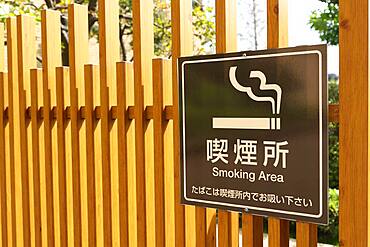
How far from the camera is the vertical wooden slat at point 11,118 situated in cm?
304

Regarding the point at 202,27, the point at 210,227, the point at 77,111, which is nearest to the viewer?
the point at 210,227

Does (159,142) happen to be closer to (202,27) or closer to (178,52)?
(178,52)

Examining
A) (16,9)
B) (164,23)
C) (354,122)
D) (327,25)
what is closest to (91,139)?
(354,122)

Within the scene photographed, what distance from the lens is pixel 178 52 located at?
6.95 feet

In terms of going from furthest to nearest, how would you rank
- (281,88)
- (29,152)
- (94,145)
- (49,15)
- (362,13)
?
1. (29,152)
2. (49,15)
3. (94,145)
4. (281,88)
5. (362,13)

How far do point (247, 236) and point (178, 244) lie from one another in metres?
0.34

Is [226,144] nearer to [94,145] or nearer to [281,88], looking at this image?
[281,88]

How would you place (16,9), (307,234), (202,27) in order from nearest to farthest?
(307,234)
(16,9)
(202,27)

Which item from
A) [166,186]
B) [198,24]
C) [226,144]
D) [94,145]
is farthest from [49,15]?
[198,24]

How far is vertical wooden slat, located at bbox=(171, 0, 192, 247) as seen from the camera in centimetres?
211

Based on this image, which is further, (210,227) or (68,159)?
(68,159)

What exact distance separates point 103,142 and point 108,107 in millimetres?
164

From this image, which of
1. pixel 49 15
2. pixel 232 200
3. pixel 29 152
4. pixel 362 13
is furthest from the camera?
pixel 29 152

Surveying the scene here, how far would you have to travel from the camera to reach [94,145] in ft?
8.32
